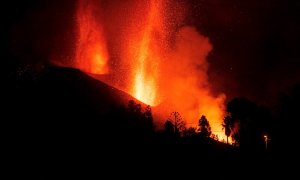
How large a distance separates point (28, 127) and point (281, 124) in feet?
151

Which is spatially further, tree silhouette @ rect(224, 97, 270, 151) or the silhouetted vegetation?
tree silhouette @ rect(224, 97, 270, 151)

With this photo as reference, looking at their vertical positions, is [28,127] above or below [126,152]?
above

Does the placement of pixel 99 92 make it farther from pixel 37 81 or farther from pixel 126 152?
pixel 126 152

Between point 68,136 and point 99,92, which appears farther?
point 99,92

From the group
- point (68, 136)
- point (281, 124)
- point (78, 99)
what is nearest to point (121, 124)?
point (68, 136)

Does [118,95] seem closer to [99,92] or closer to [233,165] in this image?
[99,92]

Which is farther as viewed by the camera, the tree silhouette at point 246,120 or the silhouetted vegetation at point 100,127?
the tree silhouette at point 246,120

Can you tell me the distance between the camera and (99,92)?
10475 centimetres

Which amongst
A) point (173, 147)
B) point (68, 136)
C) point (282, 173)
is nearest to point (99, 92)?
point (68, 136)

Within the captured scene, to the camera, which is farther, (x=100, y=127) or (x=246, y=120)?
(x=246, y=120)

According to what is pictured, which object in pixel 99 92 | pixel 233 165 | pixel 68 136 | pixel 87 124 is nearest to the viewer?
pixel 233 165

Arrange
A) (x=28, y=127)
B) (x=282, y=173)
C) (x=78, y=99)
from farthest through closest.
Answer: (x=78, y=99)
(x=28, y=127)
(x=282, y=173)

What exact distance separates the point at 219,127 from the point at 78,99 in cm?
4540

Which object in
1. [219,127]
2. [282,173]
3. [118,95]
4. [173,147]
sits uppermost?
[118,95]
